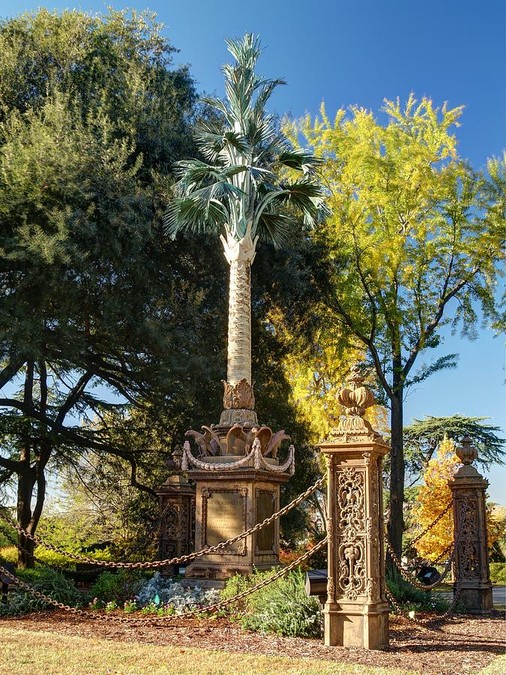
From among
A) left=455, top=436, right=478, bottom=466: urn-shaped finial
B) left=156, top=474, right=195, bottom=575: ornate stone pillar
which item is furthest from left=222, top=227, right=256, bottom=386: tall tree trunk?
left=455, top=436, right=478, bottom=466: urn-shaped finial

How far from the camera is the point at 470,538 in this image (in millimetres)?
14789

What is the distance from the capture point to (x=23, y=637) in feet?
30.8

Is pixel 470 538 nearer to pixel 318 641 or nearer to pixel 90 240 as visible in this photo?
pixel 318 641

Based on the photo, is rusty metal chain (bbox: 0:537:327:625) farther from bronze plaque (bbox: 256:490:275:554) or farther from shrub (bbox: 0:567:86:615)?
bronze plaque (bbox: 256:490:275:554)

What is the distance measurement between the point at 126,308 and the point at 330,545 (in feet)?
33.5

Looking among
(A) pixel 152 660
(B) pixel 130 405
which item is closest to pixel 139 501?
(B) pixel 130 405

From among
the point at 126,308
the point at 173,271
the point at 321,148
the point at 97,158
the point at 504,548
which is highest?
the point at 321,148

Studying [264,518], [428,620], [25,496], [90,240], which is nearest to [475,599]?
[428,620]

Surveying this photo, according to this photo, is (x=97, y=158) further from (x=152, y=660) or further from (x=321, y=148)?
(x=152, y=660)

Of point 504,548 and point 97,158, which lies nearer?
point 97,158

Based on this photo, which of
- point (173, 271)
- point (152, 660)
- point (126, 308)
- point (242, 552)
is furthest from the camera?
point (173, 271)

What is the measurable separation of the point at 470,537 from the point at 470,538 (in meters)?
0.02

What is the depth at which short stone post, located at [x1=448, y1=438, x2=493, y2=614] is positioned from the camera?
47.6 ft

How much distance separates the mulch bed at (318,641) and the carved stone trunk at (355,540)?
11.6 inches
